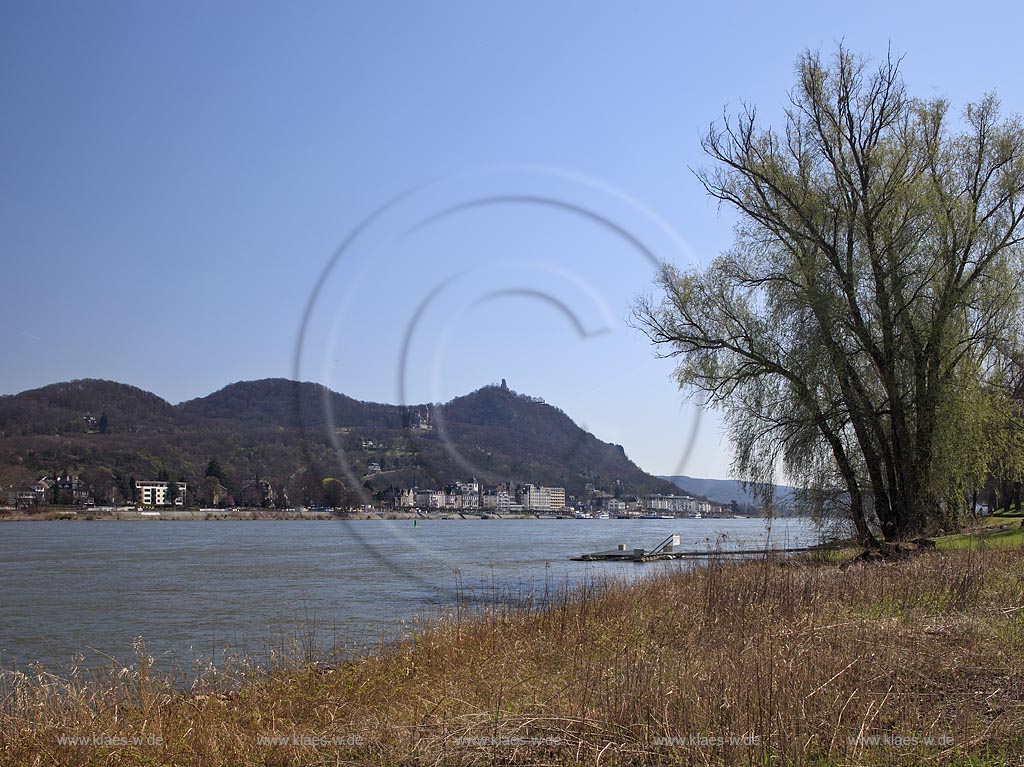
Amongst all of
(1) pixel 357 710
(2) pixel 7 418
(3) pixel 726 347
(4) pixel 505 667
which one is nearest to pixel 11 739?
(1) pixel 357 710

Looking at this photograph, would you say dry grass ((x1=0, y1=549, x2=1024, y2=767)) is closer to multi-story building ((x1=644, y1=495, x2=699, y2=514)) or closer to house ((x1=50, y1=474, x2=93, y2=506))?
multi-story building ((x1=644, y1=495, x2=699, y2=514))

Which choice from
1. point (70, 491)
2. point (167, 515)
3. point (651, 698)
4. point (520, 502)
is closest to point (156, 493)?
point (70, 491)

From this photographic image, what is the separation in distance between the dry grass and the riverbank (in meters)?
A: 0.03

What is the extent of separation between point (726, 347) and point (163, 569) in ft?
97.7

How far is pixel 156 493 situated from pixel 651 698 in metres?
167

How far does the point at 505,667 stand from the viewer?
10.6 meters

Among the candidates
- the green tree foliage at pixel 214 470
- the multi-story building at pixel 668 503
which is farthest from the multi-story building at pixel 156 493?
the multi-story building at pixel 668 503

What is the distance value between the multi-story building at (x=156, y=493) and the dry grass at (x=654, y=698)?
6116 inches

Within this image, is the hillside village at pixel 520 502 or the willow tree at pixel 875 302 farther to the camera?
the hillside village at pixel 520 502

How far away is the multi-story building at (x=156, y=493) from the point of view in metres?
156

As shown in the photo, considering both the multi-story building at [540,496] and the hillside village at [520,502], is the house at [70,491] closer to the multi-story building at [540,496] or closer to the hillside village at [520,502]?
the hillside village at [520,502]

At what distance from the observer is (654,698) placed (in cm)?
728

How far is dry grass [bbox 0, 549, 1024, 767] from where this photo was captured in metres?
6.41

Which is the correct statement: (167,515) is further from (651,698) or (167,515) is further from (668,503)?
(651,698)
